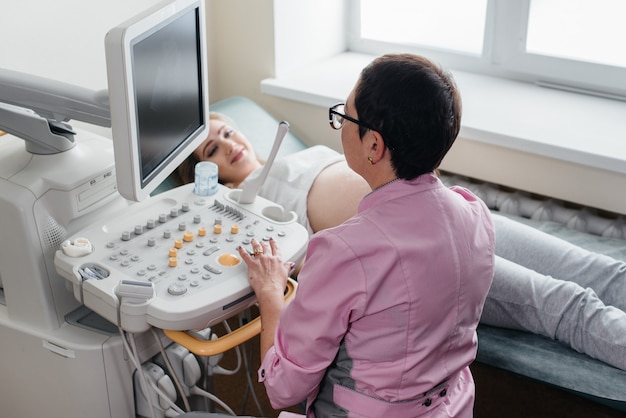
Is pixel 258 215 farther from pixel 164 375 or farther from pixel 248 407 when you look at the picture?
pixel 248 407

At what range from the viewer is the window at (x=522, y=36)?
8.21 feet

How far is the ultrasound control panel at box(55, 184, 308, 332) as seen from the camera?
1.42m

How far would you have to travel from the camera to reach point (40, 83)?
1.46m

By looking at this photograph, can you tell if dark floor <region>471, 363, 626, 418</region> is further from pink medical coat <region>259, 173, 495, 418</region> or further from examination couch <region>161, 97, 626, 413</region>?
pink medical coat <region>259, 173, 495, 418</region>

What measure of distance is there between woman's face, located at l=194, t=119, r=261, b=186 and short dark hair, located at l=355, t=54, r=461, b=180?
1.05 metres

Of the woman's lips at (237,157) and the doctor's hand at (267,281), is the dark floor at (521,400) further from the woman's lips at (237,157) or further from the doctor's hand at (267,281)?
the woman's lips at (237,157)

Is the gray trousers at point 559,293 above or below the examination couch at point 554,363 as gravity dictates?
above

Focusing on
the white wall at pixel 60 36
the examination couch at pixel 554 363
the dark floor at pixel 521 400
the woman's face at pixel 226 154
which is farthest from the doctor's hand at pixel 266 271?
the white wall at pixel 60 36

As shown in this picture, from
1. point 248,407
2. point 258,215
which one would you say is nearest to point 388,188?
point 258,215

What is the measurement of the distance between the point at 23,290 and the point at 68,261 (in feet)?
0.51

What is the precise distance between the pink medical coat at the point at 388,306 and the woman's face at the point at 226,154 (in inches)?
37.9

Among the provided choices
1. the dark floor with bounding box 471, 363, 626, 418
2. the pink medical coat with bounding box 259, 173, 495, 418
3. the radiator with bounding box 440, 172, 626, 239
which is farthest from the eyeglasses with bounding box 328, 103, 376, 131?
the radiator with bounding box 440, 172, 626, 239

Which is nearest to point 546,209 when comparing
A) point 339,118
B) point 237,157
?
point 237,157

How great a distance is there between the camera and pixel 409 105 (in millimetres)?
1164
